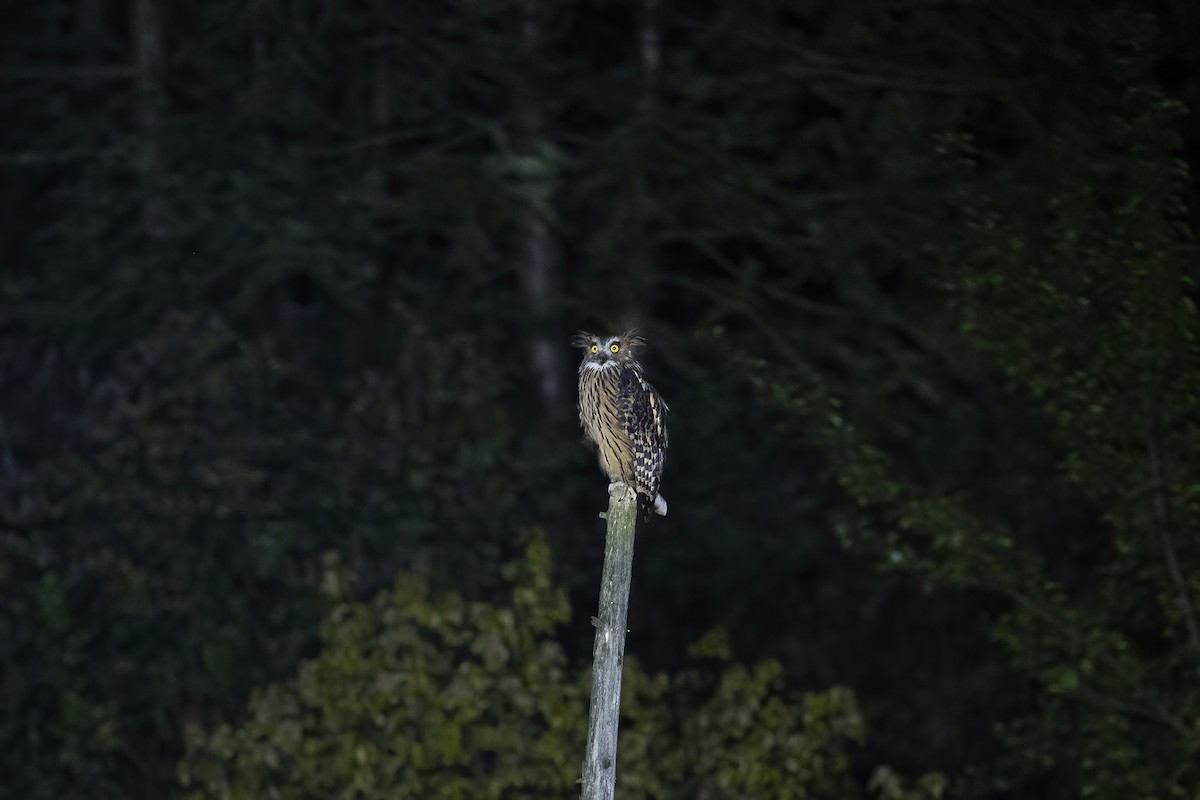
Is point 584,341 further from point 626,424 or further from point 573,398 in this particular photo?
point 573,398

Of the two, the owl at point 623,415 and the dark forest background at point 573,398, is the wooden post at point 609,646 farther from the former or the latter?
the dark forest background at point 573,398

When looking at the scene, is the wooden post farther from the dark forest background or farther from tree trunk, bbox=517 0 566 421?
tree trunk, bbox=517 0 566 421

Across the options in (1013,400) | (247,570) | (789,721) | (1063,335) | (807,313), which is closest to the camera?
(1063,335)

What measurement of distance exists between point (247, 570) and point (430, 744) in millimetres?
2513

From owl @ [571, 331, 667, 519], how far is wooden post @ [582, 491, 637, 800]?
67 cm

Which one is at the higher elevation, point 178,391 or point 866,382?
point 866,382

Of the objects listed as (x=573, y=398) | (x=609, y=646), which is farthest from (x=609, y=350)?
(x=573, y=398)

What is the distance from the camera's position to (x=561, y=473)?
9.62 meters

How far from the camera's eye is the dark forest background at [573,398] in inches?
272

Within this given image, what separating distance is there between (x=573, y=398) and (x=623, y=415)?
18.0ft

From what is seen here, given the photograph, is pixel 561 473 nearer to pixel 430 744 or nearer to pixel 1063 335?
pixel 430 744

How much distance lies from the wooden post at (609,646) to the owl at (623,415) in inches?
26.5

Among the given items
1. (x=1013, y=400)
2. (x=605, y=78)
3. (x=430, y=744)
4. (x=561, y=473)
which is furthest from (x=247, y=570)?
(x=1013, y=400)

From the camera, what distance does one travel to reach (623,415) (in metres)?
4.98
